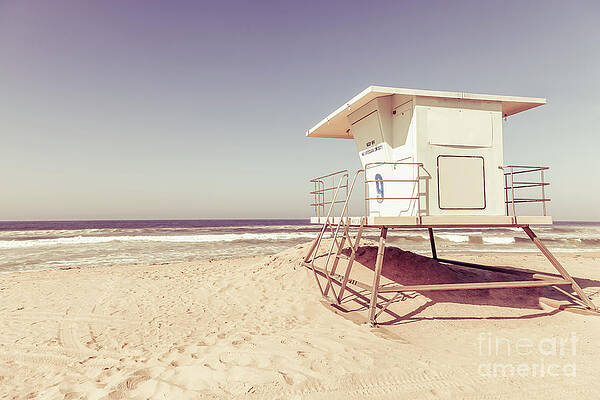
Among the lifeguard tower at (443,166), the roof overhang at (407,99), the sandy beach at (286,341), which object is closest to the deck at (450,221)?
the lifeguard tower at (443,166)

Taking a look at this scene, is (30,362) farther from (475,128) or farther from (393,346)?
(475,128)

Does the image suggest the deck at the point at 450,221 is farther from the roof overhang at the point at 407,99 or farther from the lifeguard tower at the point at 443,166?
the roof overhang at the point at 407,99

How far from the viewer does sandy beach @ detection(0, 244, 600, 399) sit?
404 cm

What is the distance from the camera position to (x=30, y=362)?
5.34 meters

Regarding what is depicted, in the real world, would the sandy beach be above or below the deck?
below

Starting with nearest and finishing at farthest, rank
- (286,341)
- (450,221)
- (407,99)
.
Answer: (286,341)
(450,221)
(407,99)

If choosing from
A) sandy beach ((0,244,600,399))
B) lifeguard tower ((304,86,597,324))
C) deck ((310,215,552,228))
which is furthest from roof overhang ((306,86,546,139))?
sandy beach ((0,244,600,399))

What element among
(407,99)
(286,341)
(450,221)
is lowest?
(286,341)

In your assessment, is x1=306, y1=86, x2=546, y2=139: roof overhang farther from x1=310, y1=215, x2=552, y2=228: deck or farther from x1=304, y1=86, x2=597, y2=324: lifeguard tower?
x1=310, y1=215, x2=552, y2=228: deck

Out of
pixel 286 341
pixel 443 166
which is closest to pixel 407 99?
pixel 443 166

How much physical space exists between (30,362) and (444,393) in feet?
21.0

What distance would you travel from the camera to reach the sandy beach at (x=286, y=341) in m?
4.04

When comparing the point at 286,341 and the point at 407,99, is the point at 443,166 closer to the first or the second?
the point at 407,99

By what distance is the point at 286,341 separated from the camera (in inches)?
209
